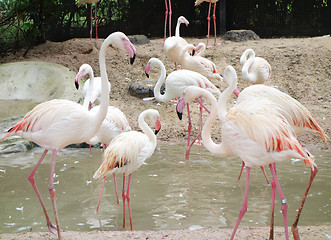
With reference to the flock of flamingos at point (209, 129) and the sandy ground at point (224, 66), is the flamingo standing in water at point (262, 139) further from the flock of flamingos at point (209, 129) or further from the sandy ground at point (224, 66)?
the sandy ground at point (224, 66)

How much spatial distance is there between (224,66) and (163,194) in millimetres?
4549

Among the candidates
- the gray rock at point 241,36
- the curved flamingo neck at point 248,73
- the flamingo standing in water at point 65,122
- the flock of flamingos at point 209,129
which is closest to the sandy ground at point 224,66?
the gray rock at point 241,36

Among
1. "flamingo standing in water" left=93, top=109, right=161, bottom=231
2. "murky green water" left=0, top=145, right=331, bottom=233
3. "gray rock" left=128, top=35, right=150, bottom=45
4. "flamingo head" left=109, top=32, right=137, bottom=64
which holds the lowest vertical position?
"murky green water" left=0, top=145, right=331, bottom=233

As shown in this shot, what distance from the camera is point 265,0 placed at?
10.7 meters

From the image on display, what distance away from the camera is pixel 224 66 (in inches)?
342

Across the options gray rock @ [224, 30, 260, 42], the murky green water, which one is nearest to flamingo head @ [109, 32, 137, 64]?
the murky green water

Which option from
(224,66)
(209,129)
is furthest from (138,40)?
(209,129)

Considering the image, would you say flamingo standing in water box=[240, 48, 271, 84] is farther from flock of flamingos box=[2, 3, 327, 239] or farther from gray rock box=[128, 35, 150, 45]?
gray rock box=[128, 35, 150, 45]

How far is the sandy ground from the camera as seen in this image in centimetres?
723

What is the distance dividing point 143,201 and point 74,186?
0.85 m

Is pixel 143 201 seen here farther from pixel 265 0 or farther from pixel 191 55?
pixel 265 0

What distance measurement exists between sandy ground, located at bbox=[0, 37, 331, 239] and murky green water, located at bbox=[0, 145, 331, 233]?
1.21 m

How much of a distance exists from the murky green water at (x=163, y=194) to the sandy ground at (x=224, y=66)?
121 cm

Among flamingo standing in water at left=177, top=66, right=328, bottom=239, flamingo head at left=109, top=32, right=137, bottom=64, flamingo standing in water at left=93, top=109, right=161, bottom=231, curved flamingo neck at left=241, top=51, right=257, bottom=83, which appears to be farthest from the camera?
curved flamingo neck at left=241, top=51, right=257, bottom=83
